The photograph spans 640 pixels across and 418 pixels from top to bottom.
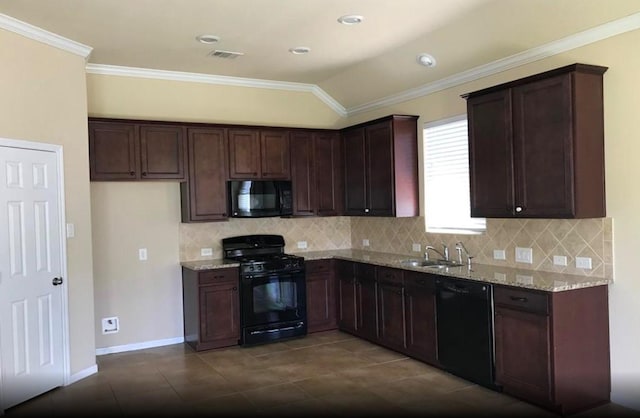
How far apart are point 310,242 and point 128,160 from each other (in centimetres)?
244

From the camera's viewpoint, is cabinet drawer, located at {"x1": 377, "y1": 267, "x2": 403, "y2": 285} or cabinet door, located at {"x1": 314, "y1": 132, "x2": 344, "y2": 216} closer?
cabinet drawer, located at {"x1": 377, "y1": 267, "x2": 403, "y2": 285}

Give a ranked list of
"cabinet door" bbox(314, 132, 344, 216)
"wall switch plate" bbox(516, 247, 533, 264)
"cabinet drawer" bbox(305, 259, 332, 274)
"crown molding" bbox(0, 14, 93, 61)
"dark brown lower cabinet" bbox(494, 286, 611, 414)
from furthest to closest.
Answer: "cabinet door" bbox(314, 132, 344, 216) → "cabinet drawer" bbox(305, 259, 332, 274) → "wall switch plate" bbox(516, 247, 533, 264) → "crown molding" bbox(0, 14, 93, 61) → "dark brown lower cabinet" bbox(494, 286, 611, 414)

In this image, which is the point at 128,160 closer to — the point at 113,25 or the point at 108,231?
the point at 108,231

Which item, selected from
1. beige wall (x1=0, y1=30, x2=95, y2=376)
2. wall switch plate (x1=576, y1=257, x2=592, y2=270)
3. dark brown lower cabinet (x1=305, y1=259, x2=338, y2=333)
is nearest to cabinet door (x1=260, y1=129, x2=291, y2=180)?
dark brown lower cabinet (x1=305, y1=259, x2=338, y2=333)

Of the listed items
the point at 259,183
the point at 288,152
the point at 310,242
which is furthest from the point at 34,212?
the point at 310,242

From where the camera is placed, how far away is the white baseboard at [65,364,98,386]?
4.45 metres

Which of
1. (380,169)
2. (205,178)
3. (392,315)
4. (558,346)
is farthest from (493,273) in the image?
(205,178)

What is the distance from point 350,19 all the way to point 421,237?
2468 mm

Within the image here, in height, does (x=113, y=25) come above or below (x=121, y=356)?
above

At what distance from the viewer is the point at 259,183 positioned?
586 centimetres

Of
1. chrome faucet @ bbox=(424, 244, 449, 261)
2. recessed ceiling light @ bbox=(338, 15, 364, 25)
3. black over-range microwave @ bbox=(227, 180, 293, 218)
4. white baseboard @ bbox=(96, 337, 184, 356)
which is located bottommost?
white baseboard @ bbox=(96, 337, 184, 356)

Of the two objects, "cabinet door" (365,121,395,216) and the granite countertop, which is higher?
"cabinet door" (365,121,395,216)

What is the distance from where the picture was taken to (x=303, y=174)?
616 centimetres

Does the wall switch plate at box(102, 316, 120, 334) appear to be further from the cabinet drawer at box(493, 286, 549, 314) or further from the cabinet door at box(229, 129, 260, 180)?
the cabinet drawer at box(493, 286, 549, 314)
